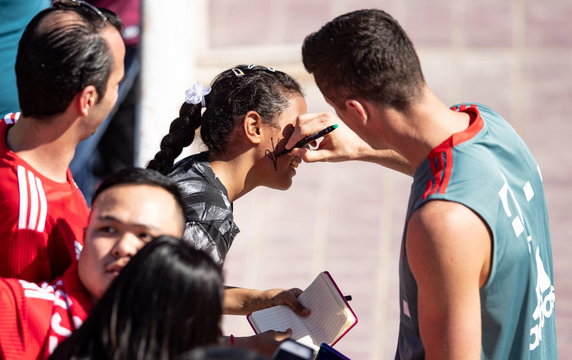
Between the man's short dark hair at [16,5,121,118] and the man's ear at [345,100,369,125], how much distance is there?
592mm

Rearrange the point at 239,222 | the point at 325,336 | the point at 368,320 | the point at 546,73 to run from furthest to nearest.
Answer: the point at 546,73
the point at 239,222
the point at 368,320
the point at 325,336

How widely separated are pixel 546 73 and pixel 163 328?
454 centimetres

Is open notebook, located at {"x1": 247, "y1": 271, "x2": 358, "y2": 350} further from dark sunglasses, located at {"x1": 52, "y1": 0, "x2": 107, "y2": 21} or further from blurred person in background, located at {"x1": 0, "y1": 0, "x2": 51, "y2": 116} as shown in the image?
blurred person in background, located at {"x1": 0, "y1": 0, "x2": 51, "y2": 116}

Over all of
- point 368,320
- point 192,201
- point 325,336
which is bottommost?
point 368,320

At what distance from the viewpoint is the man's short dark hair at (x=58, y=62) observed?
203 cm

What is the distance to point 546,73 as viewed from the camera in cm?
558

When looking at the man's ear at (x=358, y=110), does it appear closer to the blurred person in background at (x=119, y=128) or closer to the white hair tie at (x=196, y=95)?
the white hair tie at (x=196, y=95)

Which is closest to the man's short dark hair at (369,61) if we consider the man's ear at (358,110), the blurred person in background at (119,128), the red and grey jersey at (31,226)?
the man's ear at (358,110)

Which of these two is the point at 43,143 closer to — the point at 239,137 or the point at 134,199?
the point at 134,199

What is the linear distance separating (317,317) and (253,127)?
0.64 meters

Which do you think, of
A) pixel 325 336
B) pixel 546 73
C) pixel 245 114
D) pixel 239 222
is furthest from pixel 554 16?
pixel 325 336

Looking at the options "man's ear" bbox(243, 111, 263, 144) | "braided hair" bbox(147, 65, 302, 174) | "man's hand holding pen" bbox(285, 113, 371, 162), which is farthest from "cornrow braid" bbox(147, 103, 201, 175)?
"man's hand holding pen" bbox(285, 113, 371, 162)

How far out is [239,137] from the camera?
2748 millimetres

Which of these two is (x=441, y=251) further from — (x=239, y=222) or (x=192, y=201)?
(x=239, y=222)
